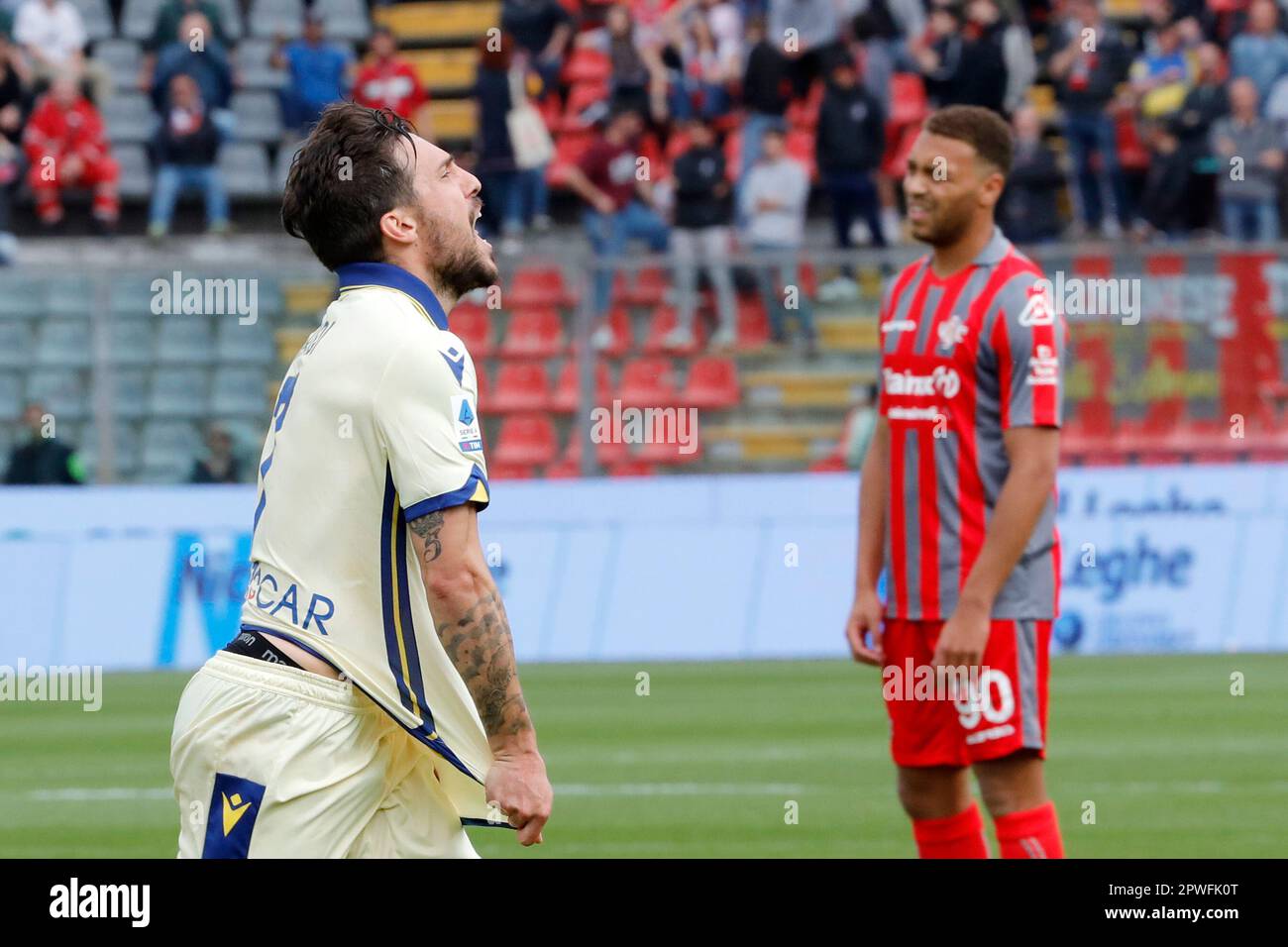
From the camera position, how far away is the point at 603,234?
1847cm

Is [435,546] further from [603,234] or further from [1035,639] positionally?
[603,234]

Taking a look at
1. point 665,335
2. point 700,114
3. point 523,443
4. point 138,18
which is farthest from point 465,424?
point 138,18

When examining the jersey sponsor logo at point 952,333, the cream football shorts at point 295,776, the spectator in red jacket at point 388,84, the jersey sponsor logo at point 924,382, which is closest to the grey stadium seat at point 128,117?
the spectator in red jacket at point 388,84

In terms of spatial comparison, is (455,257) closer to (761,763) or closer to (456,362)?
(456,362)

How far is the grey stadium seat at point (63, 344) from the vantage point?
14.4 m

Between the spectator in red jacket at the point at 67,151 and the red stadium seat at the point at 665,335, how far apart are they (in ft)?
25.4

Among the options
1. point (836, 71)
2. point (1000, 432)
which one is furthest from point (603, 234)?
point (1000, 432)

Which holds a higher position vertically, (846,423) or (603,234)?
(603,234)

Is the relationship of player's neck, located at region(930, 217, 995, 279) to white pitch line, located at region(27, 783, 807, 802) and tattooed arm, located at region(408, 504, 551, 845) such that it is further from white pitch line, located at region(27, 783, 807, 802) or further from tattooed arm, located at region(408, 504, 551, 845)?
white pitch line, located at region(27, 783, 807, 802)

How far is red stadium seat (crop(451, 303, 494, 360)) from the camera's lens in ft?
48.2

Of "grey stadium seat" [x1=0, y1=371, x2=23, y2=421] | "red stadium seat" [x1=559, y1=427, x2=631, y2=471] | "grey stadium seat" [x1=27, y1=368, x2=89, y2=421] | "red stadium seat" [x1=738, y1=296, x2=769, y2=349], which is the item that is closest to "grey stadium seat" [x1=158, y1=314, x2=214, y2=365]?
"grey stadium seat" [x1=27, y1=368, x2=89, y2=421]

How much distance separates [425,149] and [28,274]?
36.7 feet

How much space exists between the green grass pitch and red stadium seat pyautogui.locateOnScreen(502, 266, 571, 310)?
2.75 meters

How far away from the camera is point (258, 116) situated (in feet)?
69.5
